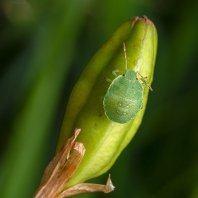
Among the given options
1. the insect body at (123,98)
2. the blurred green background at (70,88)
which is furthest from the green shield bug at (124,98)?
the blurred green background at (70,88)

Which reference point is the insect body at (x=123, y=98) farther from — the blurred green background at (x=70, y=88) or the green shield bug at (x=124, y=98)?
the blurred green background at (x=70, y=88)

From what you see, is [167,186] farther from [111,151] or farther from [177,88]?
[111,151]

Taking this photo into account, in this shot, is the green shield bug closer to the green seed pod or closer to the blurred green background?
the green seed pod

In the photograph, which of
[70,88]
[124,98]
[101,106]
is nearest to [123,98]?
[124,98]

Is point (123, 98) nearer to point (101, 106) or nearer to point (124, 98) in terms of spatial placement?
point (124, 98)

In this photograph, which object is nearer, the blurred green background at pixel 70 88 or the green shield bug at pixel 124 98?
the green shield bug at pixel 124 98
